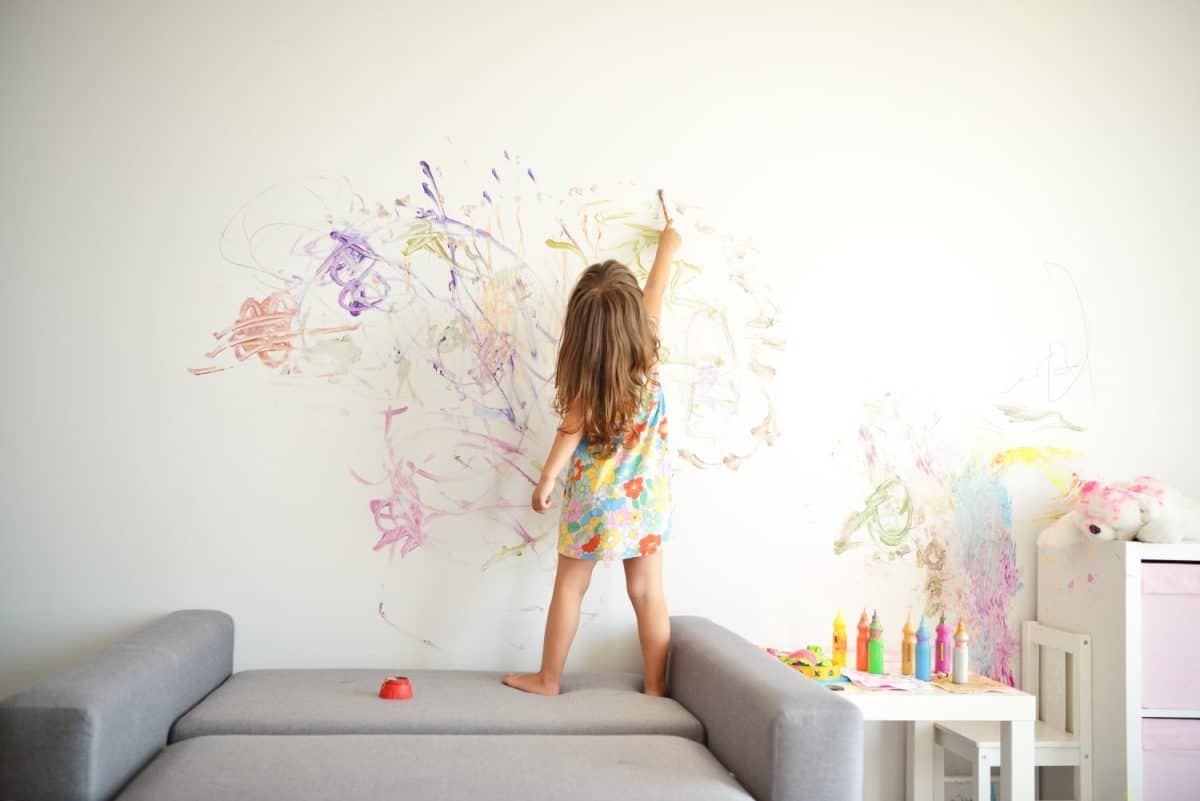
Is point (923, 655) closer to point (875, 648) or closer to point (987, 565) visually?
point (875, 648)

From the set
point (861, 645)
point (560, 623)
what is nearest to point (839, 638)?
point (861, 645)

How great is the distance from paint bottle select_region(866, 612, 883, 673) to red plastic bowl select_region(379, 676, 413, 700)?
1.28 metres

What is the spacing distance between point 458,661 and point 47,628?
3.77ft

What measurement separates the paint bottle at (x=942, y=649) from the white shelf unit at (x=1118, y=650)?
401 mm

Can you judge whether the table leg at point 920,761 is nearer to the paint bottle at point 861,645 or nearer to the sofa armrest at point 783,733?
the paint bottle at point 861,645

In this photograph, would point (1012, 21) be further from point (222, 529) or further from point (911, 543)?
point (222, 529)

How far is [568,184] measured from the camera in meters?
3.15

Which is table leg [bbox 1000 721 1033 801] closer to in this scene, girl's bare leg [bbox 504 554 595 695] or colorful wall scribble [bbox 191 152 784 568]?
colorful wall scribble [bbox 191 152 784 568]

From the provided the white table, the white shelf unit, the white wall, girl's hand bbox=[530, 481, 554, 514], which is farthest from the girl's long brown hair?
the white shelf unit

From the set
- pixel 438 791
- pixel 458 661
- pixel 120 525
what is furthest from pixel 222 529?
pixel 438 791

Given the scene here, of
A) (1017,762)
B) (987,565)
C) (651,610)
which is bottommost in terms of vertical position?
(1017,762)

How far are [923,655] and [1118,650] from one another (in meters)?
0.52

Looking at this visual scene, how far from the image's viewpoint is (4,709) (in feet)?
6.23

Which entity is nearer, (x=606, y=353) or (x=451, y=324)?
(x=606, y=353)
